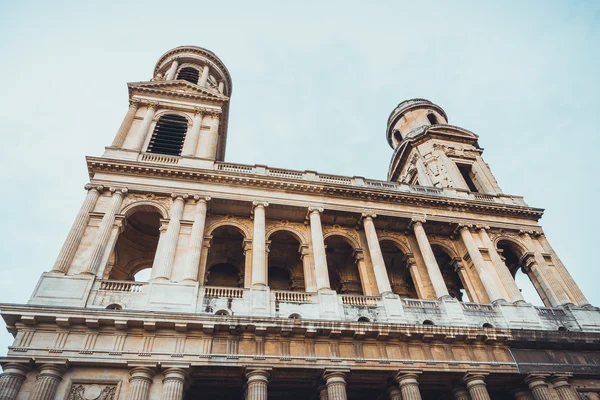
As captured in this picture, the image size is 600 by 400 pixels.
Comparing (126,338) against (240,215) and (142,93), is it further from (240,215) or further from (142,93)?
(142,93)

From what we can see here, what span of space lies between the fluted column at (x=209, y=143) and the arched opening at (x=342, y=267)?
324 inches

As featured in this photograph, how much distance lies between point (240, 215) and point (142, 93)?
1139cm

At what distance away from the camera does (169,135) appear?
2419 cm

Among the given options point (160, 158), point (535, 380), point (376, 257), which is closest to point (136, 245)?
point (160, 158)

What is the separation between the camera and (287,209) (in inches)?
804

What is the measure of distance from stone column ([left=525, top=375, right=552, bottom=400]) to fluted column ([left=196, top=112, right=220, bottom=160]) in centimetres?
1807

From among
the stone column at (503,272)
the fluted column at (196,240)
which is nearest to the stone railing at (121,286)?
the fluted column at (196,240)

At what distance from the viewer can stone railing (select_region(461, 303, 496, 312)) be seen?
1828 centimetres

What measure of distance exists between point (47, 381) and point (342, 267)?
14.8m

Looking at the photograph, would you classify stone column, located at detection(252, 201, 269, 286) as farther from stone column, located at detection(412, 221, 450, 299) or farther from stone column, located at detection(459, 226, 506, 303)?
stone column, located at detection(459, 226, 506, 303)

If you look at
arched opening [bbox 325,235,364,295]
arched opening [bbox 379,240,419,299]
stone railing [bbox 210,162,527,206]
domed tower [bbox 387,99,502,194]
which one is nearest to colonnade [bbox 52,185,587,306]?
arched opening [bbox 379,240,419,299]

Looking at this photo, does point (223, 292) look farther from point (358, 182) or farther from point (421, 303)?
point (358, 182)

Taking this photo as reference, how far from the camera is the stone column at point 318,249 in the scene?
17594 millimetres

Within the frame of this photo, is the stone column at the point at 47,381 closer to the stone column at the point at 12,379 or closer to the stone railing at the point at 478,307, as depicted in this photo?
the stone column at the point at 12,379
